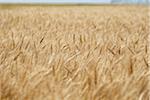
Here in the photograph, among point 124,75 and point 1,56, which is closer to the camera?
point 124,75

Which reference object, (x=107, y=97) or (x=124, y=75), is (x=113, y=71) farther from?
(x=107, y=97)

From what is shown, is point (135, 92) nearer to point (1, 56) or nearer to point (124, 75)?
point (124, 75)

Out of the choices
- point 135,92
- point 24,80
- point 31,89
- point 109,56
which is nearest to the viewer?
point 135,92

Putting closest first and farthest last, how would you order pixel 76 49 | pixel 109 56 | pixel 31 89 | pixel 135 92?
pixel 135 92 → pixel 31 89 → pixel 109 56 → pixel 76 49

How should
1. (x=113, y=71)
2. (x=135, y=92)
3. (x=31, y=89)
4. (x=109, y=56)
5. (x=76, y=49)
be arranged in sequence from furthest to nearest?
(x=76, y=49) → (x=109, y=56) → (x=113, y=71) → (x=31, y=89) → (x=135, y=92)

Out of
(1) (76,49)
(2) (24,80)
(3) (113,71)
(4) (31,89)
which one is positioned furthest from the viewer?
(1) (76,49)

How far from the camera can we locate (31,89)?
1883 millimetres

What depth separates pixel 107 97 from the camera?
1.79m

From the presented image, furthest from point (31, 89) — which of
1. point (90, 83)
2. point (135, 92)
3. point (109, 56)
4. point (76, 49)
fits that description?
point (76, 49)

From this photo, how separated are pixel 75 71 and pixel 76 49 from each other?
863 millimetres

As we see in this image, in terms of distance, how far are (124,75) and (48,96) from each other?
48 centimetres

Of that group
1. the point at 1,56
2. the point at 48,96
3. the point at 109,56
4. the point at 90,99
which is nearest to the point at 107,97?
the point at 90,99

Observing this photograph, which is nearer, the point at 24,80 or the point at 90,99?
the point at 90,99

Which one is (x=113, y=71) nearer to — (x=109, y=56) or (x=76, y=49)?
(x=109, y=56)
